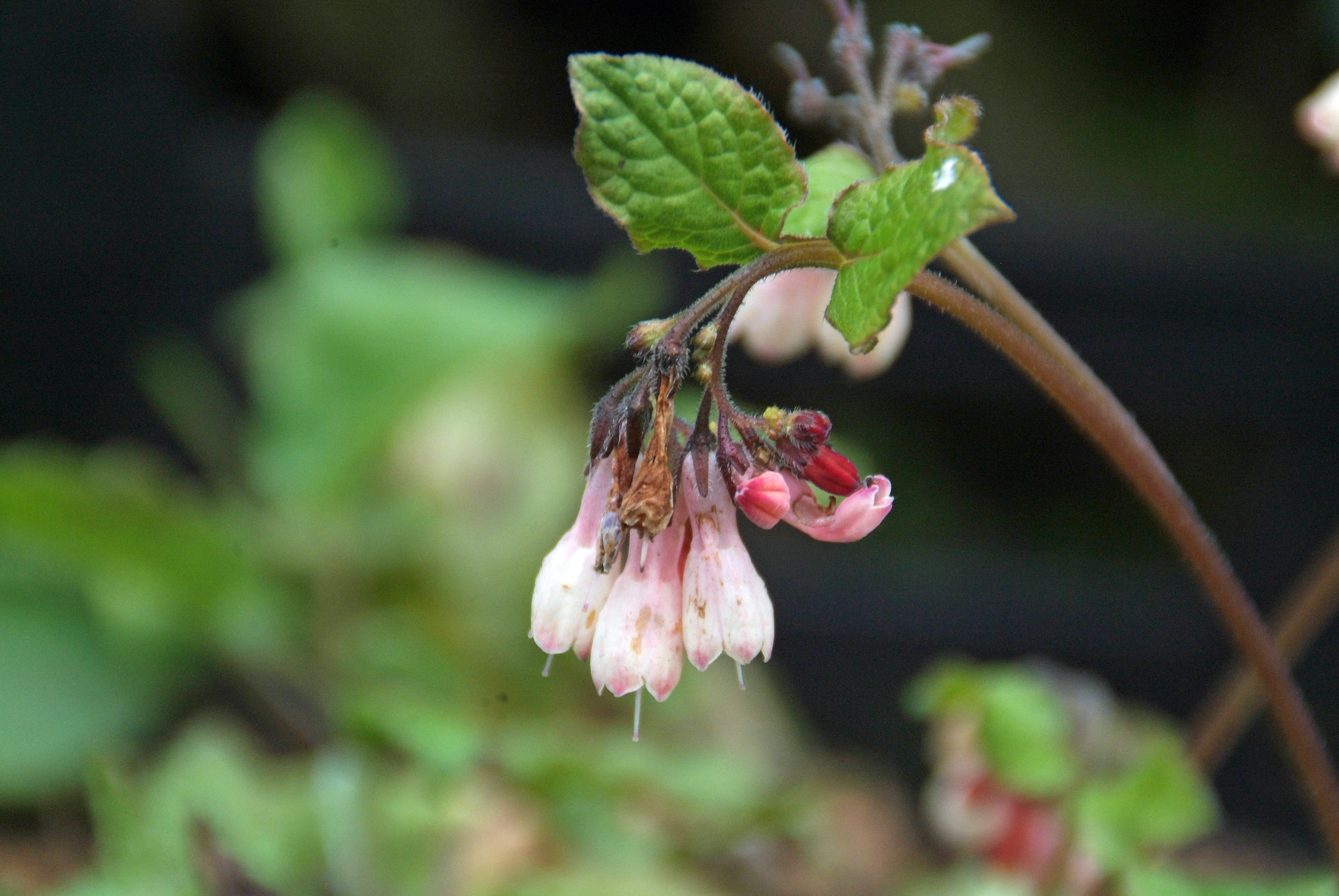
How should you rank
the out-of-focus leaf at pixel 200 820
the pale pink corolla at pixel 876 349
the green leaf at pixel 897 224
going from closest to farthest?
the green leaf at pixel 897 224 < the pale pink corolla at pixel 876 349 < the out-of-focus leaf at pixel 200 820

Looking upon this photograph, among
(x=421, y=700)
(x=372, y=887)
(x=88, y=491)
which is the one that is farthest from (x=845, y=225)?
(x=88, y=491)

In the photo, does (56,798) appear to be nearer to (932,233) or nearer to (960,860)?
(960,860)

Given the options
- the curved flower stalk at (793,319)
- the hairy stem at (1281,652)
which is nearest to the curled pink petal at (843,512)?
the curved flower stalk at (793,319)

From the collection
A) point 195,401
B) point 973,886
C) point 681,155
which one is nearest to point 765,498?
point 681,155

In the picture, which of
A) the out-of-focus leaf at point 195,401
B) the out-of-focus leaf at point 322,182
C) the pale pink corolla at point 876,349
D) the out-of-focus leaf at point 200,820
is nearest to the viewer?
the pale pink corolla at point 876,349

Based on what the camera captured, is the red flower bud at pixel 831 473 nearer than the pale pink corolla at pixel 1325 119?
Yes

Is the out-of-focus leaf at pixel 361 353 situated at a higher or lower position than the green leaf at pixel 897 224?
lower

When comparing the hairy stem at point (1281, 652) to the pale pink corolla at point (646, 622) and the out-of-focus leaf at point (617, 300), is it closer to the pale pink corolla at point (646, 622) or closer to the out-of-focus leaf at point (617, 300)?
the pale pink corolla at point (646, 622)

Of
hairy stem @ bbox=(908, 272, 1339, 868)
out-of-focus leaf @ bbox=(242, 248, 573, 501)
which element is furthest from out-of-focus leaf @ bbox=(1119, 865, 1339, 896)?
out-of-focus leaf @ bbox=(242, 248, 573, 501)

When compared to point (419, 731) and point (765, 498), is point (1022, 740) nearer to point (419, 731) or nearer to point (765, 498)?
point (419, 731)
